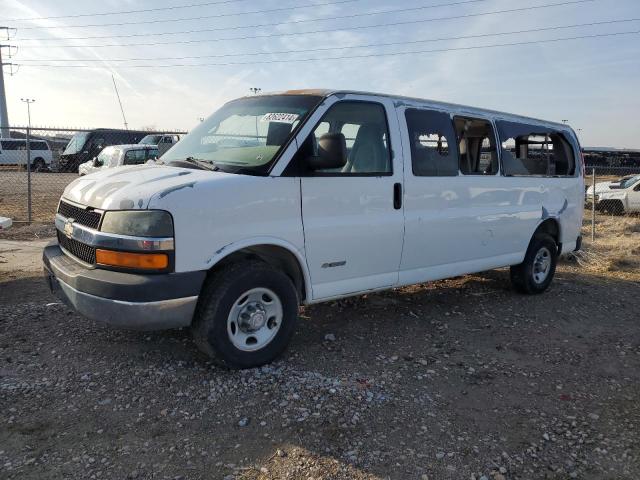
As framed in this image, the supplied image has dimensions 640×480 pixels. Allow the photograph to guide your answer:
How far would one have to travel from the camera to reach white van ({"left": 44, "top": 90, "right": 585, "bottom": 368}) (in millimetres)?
3410

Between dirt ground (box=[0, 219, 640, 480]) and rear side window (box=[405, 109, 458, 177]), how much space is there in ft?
4.94

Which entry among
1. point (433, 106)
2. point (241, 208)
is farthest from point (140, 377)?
point (433, 106)

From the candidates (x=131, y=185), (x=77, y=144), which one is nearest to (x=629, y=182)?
(x=131, y=185)

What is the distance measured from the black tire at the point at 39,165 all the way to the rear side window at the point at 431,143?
87.9 ft

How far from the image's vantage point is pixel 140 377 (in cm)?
374

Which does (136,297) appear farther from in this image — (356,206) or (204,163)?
(356,206)

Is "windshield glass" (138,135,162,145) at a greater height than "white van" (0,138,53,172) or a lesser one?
greater

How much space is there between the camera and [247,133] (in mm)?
4305

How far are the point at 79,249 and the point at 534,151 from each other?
5.30 meters

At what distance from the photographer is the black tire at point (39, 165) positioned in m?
27.2

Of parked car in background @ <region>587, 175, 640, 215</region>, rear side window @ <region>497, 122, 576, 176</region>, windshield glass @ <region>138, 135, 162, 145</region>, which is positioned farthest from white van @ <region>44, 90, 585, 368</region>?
windshield glass @ <region>138, 135, 162, 145</region>

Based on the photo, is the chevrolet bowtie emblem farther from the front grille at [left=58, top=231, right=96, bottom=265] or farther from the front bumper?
the front bumper

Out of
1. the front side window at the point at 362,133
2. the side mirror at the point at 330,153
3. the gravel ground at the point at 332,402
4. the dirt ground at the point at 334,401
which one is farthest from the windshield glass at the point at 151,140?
the side mirror at the point at 330,153

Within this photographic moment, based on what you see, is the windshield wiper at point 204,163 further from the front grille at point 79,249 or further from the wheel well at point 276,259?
the front grille at point 79,249
